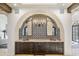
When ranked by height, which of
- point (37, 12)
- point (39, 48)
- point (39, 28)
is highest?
point (37, 12)

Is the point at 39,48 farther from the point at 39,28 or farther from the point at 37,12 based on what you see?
the point at 37,12

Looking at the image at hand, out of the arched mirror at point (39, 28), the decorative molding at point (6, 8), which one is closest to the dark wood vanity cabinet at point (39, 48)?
the arched mirror at point (39, 28)

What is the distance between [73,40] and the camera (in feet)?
8.50

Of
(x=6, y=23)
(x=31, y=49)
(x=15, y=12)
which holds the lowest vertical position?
(x=31, y=49)

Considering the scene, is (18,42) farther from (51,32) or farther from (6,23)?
(51,32)

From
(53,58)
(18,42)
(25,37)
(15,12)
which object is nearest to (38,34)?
(25,37)

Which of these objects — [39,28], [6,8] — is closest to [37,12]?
[39,28]

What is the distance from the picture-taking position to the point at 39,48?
3.08 metres

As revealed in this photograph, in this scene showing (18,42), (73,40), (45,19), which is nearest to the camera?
(73,40)

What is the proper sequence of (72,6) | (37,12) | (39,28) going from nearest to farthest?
(72,6) → (37,12) → (39,28)

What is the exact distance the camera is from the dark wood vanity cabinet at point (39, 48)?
113 inches

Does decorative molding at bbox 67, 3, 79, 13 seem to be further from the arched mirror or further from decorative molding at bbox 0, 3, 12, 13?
decorative molding at bbox 0, 3, 12, 13

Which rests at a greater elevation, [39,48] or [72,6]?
[72,6]

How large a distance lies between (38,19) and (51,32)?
43 cm
